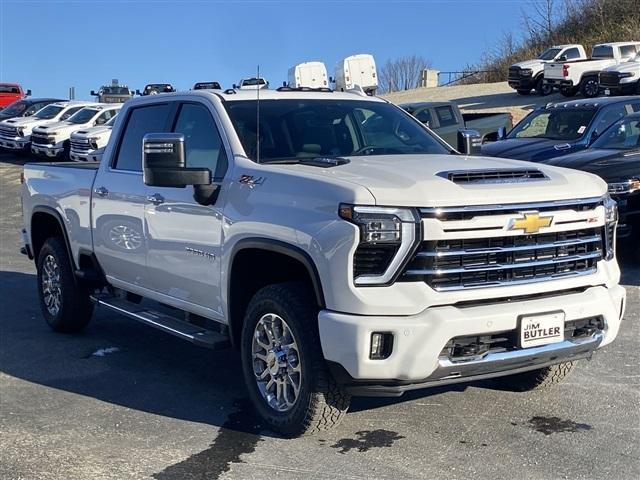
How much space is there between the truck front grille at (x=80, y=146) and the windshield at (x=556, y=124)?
12976mm

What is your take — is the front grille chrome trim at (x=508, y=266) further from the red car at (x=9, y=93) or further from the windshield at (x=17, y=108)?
the red car at (x=9, y=93)

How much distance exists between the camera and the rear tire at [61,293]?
7.25m

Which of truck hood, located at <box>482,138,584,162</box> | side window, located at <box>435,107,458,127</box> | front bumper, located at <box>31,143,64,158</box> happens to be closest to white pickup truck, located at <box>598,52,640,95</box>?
side window, located at <box>435,107,458,127</box>

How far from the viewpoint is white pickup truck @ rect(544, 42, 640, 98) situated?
104 feet

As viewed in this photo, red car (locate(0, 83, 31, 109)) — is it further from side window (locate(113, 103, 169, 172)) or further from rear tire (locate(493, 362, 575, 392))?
rear tire (locate(493, 362, 575, 392))

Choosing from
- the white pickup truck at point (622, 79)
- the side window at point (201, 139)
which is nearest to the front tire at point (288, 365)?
the side window at point (201, 139)

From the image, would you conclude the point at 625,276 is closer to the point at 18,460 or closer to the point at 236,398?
the point at 236,398

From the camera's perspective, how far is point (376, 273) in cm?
417

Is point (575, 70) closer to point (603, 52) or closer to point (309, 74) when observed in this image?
point (603, 52)

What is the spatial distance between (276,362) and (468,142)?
2357 millimetres

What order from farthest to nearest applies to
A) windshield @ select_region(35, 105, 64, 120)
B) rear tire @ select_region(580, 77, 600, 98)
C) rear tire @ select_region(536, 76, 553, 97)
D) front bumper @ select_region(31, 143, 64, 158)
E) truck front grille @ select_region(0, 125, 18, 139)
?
rear tire @ select_region(536, 76, 553, 97), rear tire @ select_region(580, 77, 600, 98), windshield @ select_region(35, 105, 64, 120), truck front grille @ select_region(0, 125, 18, 139), front bumper @ select_region(31, 143, 64, 158)

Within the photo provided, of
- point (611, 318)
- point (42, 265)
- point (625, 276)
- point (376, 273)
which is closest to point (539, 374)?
point (611, 318)

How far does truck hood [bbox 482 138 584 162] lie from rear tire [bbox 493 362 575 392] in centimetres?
605

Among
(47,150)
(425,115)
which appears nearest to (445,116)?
(425,115)
